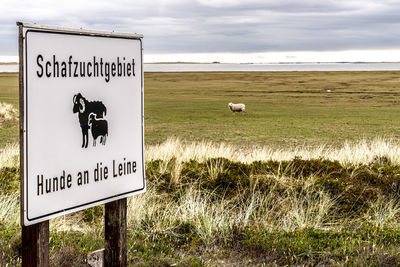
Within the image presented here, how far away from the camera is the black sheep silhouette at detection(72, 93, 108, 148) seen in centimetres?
311

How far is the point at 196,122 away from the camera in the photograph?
1101 inches

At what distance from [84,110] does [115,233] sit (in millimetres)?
1079

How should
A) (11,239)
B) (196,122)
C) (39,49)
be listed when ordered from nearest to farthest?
(39,49) → (11,239) → (196,122)

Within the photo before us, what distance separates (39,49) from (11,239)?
3.02 metres

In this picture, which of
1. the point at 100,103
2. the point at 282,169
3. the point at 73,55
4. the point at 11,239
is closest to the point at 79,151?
the point at 100,103

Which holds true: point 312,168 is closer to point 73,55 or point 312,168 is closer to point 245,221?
point 245,221

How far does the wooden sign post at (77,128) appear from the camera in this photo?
9.25 ft

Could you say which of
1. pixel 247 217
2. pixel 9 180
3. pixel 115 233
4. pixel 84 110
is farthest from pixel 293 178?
pixel 84 110

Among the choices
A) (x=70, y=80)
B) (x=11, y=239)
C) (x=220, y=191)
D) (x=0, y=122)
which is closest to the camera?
(x=70, y=80)

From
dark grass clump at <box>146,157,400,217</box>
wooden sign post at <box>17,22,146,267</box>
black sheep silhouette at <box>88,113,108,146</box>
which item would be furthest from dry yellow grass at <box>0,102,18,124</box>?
black sheep silhouette at <box>88,113,108,146</box>

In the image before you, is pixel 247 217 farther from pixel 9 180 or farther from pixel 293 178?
pixel 9 180

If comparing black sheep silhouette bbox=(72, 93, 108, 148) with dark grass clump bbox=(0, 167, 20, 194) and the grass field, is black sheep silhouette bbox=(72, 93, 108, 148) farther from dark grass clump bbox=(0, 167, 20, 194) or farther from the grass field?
dark grass clump bbox=(0, 167, 20, 194)

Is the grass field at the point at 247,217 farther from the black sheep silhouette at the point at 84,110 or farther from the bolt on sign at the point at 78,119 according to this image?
the black sheep silhouette at the point at 84,110

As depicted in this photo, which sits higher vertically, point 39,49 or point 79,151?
point 39,49
